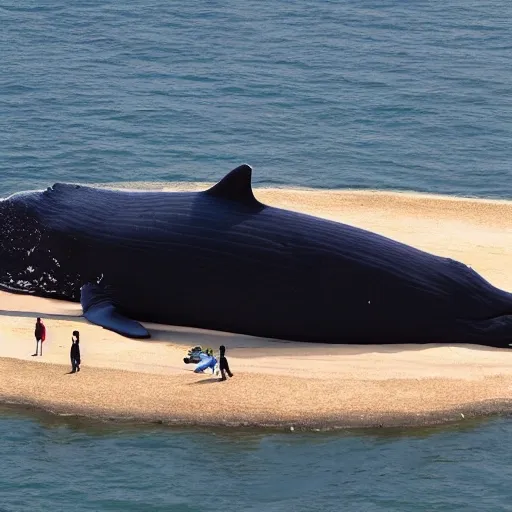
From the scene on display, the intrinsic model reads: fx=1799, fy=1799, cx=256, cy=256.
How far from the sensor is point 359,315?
49.6m

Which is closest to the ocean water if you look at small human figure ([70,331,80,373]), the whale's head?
the whale's head

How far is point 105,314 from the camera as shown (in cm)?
5062

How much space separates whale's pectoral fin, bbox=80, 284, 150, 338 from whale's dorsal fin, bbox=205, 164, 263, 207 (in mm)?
4312

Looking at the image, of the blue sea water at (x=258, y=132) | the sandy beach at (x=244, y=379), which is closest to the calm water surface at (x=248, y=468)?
the blue sea water at (x=258, y=132)

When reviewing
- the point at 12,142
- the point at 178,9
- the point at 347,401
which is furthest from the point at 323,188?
the point at 178,9

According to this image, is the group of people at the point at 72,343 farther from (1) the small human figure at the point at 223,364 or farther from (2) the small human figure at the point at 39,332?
(1) the small human figure at the point at 223,364

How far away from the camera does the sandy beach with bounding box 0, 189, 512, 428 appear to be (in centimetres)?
4516

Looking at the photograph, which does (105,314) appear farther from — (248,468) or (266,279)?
(248,468)

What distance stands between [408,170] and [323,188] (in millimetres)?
5674

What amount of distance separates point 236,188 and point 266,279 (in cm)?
275

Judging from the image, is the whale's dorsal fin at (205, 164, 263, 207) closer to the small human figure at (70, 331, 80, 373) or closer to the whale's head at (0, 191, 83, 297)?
the whale's head at (0, 191, 83, 297)

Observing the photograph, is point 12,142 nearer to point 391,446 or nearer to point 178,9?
point 178,9

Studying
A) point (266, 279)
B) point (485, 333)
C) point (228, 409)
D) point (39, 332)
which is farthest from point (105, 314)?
point (485, 333)

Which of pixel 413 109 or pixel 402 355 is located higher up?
pixel 413 109
